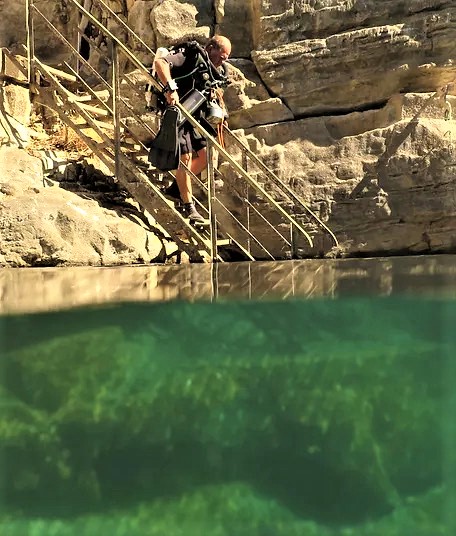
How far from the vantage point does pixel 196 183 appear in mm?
6602

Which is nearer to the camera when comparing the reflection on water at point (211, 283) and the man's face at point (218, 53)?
the reflection on water at point (211, 283)

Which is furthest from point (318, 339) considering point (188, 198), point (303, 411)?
point (188, 198)

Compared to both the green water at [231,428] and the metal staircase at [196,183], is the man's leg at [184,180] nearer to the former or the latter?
the metal staircase at [196,183]

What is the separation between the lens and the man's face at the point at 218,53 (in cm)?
642

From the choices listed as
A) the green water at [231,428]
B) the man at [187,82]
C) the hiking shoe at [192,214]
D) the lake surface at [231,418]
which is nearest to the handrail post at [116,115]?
the man at [187,82]

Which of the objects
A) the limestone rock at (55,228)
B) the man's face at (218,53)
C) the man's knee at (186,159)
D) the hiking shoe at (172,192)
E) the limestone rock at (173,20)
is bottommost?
the limestone rock at (55,228)

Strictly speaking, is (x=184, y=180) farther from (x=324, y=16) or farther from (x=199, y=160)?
(x=324, y=16)

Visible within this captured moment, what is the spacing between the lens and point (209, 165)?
6.02 metres

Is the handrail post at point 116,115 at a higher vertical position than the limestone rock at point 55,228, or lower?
higher

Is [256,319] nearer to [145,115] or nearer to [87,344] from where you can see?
[87,344]

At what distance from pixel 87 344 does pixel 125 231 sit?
3.92 metres

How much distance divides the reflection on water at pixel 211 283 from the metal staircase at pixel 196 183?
1.45 m

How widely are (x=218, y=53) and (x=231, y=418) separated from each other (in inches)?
227

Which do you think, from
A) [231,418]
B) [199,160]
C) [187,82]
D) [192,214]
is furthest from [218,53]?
[231,418]
